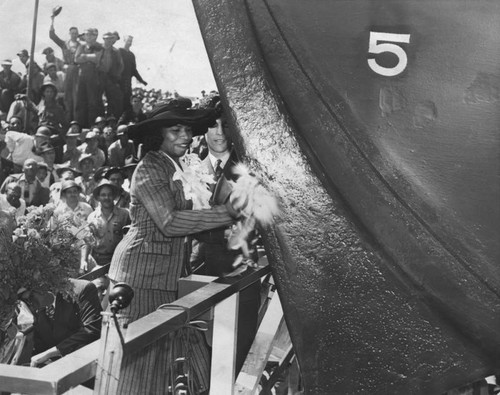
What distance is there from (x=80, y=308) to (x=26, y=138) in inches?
235

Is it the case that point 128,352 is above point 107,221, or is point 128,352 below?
below

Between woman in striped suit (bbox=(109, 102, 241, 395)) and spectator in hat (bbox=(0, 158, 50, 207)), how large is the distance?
5662 mm

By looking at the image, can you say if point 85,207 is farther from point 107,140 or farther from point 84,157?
point 84,157

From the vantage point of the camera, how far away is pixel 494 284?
2.18m

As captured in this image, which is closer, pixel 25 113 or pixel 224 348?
pixel 224 348

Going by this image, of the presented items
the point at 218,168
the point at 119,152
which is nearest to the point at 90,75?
the point at 218,168

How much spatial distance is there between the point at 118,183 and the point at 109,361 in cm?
610

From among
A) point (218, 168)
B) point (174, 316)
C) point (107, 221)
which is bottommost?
point (174, 316)

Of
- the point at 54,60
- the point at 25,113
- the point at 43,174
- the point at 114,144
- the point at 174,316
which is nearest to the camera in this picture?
the point at 174,316

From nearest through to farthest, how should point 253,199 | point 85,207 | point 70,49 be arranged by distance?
1. point 253,199
2. point 70,49
3. point 85,207

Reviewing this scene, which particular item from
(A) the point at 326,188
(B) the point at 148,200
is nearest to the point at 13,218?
(B) the point at 148,200

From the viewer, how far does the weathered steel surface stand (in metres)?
2.20

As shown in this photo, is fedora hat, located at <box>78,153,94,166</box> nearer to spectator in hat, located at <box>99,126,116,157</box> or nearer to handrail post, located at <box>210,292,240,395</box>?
spectator in hat, located at <box>99,126,116,157</box>

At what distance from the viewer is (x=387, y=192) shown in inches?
88.8
